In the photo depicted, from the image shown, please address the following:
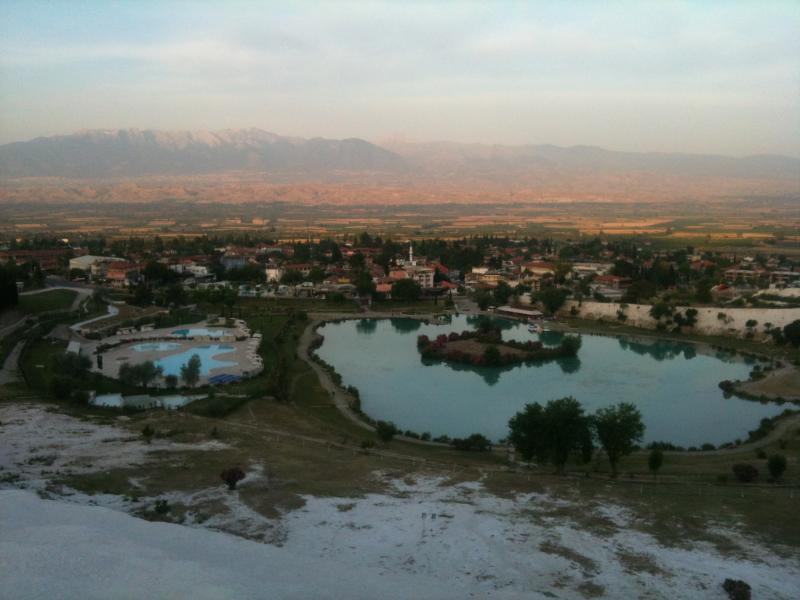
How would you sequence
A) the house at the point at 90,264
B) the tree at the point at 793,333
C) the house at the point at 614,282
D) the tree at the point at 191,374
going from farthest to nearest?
the house at the point at 90,264 < the house at the point at 614,282 < the tree at the point at 793,333 < the tree at the point at 191,374

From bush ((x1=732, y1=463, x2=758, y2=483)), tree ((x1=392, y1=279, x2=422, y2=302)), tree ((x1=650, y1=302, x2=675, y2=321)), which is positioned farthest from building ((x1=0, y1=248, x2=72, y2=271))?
bush ((x1=732, y1=463, x2=758, y2=483))

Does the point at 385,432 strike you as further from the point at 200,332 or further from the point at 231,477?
the point at 200,332

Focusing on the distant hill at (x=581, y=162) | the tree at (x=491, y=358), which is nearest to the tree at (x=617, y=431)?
the tree at (x=491, y=358)

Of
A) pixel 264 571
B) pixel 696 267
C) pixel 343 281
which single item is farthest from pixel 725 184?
pixel 264 571

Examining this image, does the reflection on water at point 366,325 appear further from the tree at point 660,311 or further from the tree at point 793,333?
the tree at point 793,333

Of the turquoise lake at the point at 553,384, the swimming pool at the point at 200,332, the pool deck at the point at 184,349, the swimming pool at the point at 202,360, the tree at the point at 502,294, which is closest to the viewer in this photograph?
the turquoise lake at the point at 553,384

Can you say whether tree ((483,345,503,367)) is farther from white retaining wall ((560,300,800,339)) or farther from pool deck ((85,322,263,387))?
white retaining wall ((560,300,800,339))

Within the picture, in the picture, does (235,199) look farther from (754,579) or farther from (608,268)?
(754,579)
